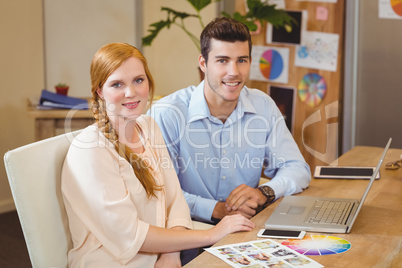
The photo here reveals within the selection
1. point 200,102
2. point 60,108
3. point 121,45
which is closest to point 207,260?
point 121,45

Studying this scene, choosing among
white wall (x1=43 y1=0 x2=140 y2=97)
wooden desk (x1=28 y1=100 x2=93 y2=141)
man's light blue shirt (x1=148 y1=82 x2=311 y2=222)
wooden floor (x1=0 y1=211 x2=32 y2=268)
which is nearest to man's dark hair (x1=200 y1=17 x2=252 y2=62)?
man's light blue shirt (x1=148 y1=82 x2=311 y2=222)

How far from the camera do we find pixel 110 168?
5.44ft

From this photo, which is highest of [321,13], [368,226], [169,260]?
[321,13]

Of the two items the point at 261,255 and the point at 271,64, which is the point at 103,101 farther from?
the point at 271,64

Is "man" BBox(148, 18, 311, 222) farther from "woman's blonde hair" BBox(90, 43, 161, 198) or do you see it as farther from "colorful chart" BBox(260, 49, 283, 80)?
"colorful chart" BBox(260, 49, 283, 80)

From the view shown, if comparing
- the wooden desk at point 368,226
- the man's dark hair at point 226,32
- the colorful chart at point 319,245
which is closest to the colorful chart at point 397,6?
the wooden desk at point 368,226

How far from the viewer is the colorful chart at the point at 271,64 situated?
412cm

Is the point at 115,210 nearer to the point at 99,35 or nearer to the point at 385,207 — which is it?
the point at 385,207

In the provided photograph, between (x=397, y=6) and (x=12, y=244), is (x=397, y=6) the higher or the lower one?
the higher one

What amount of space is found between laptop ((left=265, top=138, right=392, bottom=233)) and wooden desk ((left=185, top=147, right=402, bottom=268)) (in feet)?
0.11

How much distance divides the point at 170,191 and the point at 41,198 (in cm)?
50

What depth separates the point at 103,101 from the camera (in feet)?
5.85

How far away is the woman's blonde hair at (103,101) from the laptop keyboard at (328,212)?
51cm

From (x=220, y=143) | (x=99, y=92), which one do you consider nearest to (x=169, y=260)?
(x=99, y=92)
